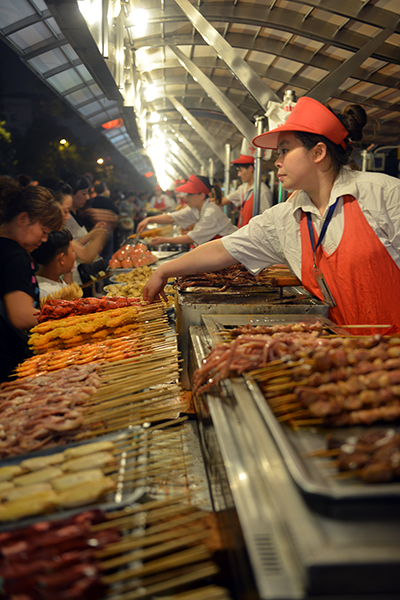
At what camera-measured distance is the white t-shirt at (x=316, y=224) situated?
8.32 ft

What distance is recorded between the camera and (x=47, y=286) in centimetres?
433

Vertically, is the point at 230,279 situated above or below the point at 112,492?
above

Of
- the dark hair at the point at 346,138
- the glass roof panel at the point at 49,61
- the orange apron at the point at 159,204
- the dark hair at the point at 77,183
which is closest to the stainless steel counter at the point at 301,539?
the dark hair at the point at 346,138

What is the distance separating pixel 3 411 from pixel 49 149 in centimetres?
3670

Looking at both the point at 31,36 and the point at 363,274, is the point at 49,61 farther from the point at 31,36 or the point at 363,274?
the point at 363,274

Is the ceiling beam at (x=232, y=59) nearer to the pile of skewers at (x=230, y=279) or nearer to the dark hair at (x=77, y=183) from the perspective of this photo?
the pile of skewers at (x=230, y=279)

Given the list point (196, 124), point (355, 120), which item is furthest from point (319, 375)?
point (196, 124)

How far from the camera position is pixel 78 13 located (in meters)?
3.47

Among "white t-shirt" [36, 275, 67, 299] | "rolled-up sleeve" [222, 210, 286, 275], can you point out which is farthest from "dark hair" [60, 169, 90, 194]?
"rolled-up sleeve" [222, 210, 286, 275]

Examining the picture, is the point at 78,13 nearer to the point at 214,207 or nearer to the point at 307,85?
the point at 214,207

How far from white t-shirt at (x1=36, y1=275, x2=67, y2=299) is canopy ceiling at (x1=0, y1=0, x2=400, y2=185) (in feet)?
7.74

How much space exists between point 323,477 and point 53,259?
408cm

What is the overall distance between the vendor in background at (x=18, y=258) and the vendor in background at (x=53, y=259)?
23.8 inches

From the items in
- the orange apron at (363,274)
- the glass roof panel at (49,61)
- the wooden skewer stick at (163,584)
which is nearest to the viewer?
the wooden skewer stick at (163,584)
